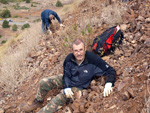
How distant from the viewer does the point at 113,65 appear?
Result: 285 cm

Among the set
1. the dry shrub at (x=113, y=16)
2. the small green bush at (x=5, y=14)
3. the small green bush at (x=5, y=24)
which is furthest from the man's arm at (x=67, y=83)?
the small green bush at (x=5, y=14)

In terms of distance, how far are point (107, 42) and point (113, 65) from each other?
0.60 m

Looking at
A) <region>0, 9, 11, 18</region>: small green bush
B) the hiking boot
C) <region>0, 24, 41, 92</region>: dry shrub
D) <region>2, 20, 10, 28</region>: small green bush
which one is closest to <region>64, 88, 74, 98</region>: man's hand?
the hiking boot

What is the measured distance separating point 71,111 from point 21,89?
1888 mm

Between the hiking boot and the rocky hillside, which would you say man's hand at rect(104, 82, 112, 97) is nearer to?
the rocky hillside

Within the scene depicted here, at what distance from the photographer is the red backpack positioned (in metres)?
3.22

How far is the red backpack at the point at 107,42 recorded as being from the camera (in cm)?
322

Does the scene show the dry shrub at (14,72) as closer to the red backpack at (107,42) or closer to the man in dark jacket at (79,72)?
the man in dark jacket at (79,72)

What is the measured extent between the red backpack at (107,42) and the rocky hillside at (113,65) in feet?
0.44

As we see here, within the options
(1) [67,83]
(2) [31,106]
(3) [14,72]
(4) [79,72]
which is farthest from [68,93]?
(3) [14,72]

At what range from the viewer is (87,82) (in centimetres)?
251

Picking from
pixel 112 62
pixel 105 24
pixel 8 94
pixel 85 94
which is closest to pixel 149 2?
pixel 105 24

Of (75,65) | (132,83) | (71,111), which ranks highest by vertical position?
(75,65)

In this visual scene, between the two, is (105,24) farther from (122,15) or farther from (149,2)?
(149,2)
